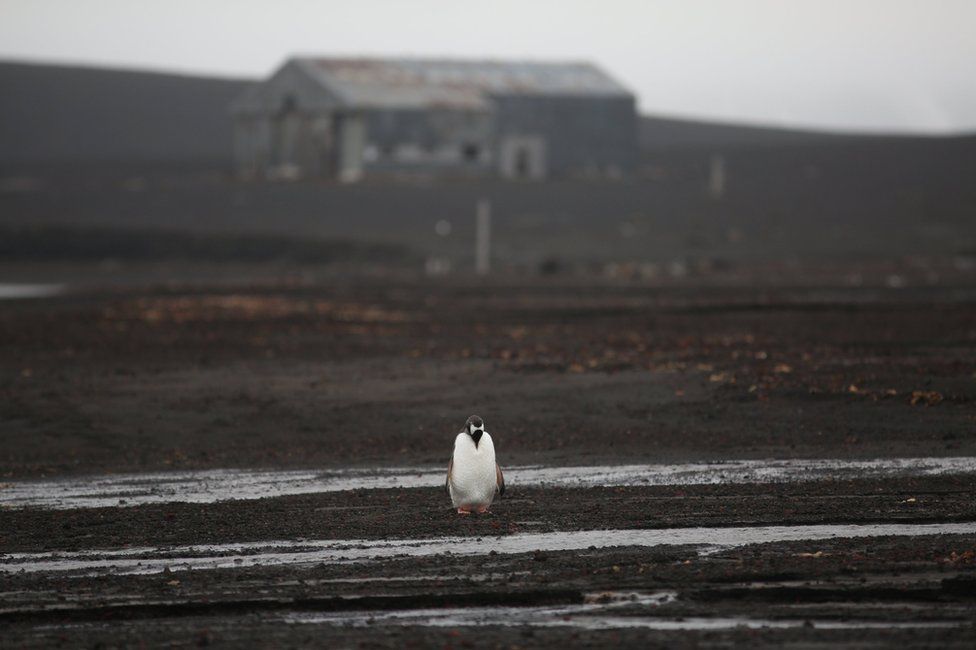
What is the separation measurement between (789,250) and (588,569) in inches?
1640

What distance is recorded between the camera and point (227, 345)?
83.6 ft

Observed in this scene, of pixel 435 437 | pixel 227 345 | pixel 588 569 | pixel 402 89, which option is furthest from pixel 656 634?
pixel 402 89

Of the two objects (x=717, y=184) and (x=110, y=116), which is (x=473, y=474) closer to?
(x=717, y=184)

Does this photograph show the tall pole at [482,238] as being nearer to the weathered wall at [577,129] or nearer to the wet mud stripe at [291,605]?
the weathered wall at [577,129]

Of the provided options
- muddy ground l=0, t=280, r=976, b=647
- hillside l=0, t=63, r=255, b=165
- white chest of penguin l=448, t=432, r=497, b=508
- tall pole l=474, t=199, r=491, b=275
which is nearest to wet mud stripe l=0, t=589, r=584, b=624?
muddy ground l=0, t=280, r=976, b=647

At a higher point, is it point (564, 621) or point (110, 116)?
point (110, 116)

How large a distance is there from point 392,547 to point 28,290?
31330mm

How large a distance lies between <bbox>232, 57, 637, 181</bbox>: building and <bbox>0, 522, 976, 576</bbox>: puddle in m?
50.4

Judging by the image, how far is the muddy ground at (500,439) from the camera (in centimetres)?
919

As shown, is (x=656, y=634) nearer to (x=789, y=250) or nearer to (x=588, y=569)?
(x=588, y=569)

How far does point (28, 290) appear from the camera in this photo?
40.2 m

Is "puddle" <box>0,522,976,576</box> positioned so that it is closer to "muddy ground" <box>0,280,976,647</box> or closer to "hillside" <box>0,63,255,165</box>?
"muddy ground" <box>0,280,976,647</box>

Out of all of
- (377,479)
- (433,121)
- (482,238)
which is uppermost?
(433,121)

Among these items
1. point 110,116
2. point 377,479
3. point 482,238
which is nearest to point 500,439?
point 377,479
